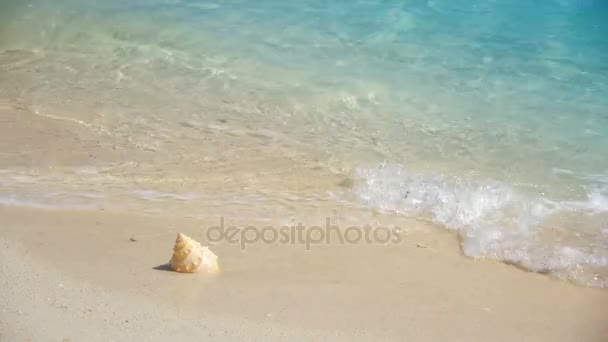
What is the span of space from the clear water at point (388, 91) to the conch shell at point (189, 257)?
1.42m

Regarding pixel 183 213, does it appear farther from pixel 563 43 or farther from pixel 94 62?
pixel 563 43

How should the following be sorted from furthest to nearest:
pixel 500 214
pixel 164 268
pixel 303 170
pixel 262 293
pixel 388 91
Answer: pixel 388 91 → pixel 303 170 → pixel 500 214 → pixel 164 268 → pixel 262 293

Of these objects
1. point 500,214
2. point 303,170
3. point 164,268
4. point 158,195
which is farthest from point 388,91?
point 164,268

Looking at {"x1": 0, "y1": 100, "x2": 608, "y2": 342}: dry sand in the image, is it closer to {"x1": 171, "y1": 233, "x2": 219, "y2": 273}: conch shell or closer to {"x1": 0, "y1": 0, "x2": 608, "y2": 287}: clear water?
{"x1": 171, "y1": 233, "x2": 219, "y2": 273}: conch shell

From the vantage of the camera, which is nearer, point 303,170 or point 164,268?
point 164,268

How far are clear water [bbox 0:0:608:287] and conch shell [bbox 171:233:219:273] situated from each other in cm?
142

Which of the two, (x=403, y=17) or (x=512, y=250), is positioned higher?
(x=403, y=17)

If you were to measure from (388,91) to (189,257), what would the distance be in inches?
148

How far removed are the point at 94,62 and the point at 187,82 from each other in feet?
3.80

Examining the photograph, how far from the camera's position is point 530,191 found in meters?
5.11

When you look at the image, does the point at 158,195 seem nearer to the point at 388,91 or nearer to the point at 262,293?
the point at 262,293

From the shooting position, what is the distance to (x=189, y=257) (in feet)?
11.8

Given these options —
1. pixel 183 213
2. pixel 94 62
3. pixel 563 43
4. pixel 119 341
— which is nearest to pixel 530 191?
pixel 183 213

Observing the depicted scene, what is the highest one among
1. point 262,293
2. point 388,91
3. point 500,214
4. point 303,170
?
point 388,91
